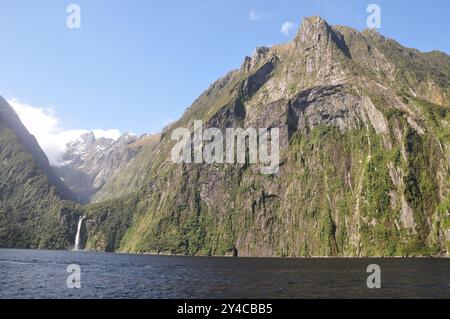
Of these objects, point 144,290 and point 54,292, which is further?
point 144,290

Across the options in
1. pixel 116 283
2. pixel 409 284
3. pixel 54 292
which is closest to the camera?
pixel 54 292

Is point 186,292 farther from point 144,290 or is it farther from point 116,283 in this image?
point 116,283
